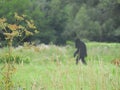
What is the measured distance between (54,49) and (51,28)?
26.4 m

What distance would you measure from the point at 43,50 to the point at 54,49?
3.32 feet

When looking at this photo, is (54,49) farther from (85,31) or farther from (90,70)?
(85,31)

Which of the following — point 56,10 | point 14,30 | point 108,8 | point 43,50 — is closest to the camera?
point 14,30

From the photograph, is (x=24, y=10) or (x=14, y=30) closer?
(x=14, y=30)

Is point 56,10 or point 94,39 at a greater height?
point 56,10

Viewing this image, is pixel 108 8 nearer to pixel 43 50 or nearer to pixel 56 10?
pixel 43 50

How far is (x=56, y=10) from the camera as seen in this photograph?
4856 cm

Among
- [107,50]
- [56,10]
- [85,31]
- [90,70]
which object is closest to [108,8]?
[107,50]

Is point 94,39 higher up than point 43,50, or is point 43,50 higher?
point 43,50

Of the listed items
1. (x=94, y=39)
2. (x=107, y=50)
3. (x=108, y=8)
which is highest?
(x=108, y=8)

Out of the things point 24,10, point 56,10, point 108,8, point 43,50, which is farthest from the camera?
point 56,10

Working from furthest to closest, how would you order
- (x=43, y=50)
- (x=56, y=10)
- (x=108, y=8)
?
A: (x=56, y=10) < (x=108, y=8) < (x=43, y=50)

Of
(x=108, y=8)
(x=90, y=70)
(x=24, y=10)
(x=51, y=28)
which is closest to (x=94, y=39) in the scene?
(x=51, y=28)

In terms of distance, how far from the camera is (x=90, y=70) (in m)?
5.90
